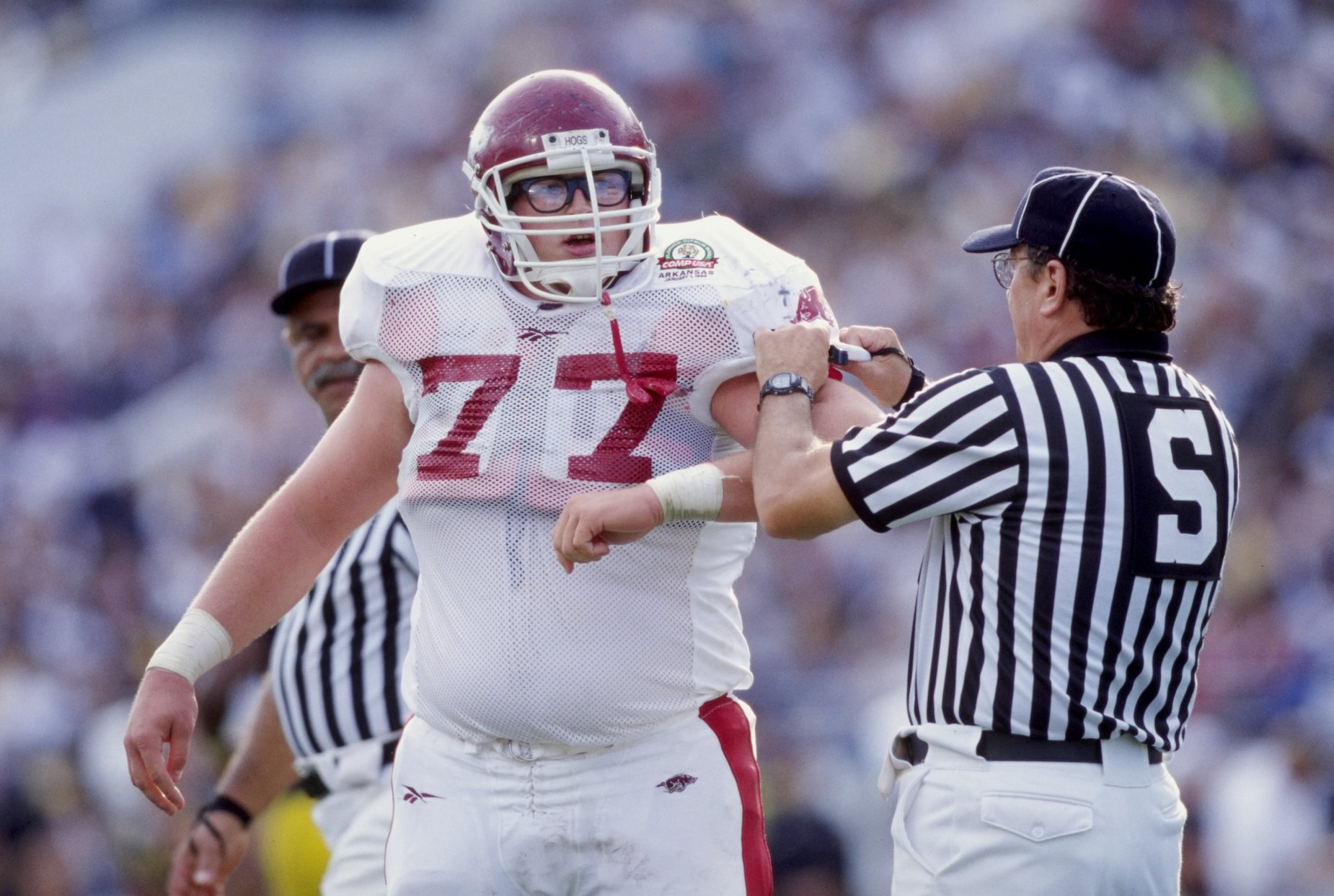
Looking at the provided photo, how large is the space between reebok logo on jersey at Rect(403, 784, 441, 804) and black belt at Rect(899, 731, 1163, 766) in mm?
856

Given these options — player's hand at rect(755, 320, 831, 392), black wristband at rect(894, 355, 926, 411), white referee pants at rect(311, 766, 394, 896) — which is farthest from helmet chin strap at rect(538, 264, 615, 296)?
white referee pants at rect(311, 766, 394, 896)

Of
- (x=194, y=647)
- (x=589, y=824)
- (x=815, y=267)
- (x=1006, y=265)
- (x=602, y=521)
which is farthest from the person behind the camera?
(x=815, y=267)

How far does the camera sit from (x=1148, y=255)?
2.62 metres

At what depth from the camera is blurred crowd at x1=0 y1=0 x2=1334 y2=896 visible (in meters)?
6.12

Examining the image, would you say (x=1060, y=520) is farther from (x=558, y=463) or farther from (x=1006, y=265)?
(x=558, y=463)

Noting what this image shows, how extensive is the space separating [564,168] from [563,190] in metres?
0.04

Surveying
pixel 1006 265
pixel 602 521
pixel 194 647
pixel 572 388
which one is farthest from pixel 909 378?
pixel 194 647

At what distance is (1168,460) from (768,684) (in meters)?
3.90

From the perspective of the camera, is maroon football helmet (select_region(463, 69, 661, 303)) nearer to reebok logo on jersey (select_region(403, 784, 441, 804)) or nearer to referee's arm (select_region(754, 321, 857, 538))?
referee's arm (select_region(754, 321, 857, 538))

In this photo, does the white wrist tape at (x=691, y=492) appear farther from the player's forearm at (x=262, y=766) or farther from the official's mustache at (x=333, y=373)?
the player's forearm at (x=262, y=766)

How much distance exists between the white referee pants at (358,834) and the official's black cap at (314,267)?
111cm

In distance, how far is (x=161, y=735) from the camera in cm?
263

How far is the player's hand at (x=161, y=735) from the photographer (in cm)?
261

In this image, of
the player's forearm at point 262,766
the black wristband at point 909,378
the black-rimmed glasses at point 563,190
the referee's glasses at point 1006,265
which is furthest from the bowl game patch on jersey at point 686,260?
the player's forearm at point 262,766
